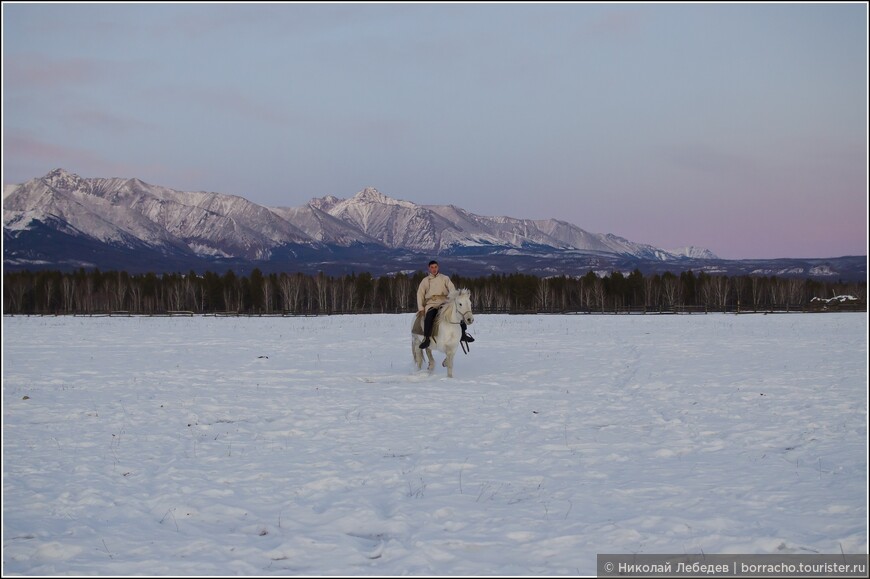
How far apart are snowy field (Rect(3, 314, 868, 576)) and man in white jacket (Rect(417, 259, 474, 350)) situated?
4.30 ft

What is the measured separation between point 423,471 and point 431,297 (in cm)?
977

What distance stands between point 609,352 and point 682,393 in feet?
35.0

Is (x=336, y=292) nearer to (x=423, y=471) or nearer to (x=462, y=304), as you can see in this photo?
(x=462, y=304)

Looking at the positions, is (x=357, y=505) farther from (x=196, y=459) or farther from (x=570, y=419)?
(x=570, y=419)

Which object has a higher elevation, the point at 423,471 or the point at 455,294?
the point at 455,294

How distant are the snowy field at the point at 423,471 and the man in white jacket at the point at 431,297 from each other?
131cm

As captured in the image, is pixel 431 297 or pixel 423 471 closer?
pixel 423 471

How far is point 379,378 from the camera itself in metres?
17.4

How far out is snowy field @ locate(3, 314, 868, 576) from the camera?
597cm

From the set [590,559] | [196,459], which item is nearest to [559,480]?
[590,559]

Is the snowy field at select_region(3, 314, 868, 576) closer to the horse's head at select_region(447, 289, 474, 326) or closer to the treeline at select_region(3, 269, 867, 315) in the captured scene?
the horse's head at select_region(447, 289, 474, 326)

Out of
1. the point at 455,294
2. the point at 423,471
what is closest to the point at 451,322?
the point at 455,294

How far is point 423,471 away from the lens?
855 cm

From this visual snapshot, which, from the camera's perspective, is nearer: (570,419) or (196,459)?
(196,459)
